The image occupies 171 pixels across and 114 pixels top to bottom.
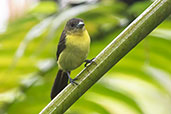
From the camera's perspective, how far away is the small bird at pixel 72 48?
1.24 meters

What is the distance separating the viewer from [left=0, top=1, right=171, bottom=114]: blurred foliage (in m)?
0.95

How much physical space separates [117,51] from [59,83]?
1.90 feet

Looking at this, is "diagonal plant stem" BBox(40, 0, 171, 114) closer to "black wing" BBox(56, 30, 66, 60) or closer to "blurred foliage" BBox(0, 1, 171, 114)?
"blurred foliage" BBox(0, 1, 171, 114)

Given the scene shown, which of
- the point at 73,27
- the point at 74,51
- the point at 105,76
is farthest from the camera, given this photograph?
the point at 73,27

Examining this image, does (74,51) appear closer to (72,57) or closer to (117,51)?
(72,57)

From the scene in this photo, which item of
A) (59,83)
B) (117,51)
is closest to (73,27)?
(59,83)

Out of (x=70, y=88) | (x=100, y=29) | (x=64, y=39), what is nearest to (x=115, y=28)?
(x=100, y=29)

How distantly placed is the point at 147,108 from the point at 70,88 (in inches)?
17.7

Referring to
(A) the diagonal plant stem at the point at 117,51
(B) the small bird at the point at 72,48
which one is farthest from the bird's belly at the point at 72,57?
(A) the diagonal plant stem at the point at 117,51

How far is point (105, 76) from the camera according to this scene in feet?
3.45

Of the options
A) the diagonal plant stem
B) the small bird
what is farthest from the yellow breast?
the diagonal plant stem

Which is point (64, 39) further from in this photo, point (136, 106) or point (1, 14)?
point (1, 14)

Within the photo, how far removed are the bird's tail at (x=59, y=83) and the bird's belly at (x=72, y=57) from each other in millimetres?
33

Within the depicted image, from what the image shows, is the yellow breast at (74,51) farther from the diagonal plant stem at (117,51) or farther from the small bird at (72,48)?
the diagonal plant stem at (117,51)
